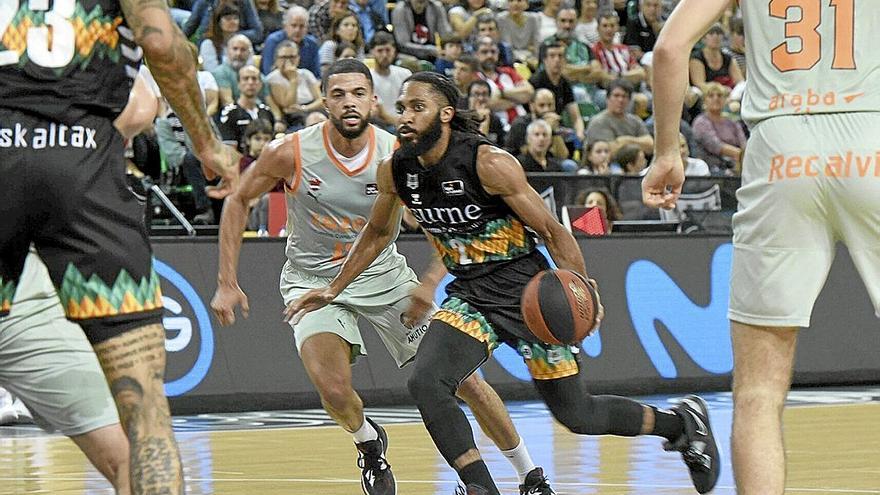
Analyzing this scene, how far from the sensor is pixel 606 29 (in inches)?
840

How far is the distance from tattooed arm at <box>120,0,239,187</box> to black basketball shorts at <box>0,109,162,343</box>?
24 centimetres

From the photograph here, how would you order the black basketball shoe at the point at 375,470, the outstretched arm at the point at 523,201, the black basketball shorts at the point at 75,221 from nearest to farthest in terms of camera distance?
the black basketball shorts at the point at 75,221 → the outstretched arm at the point at 523,201 → the black basketball shoe at the point at 375,470

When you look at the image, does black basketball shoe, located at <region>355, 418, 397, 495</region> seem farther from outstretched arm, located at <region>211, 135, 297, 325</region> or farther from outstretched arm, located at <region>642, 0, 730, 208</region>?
outstretched arm, located at <region>642, 0, 730, 208</region>

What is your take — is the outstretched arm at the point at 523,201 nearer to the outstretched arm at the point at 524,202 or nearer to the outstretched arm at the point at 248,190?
the outstretched arm at the point at 524,202

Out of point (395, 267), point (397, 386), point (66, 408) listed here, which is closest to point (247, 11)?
point (397, 386)

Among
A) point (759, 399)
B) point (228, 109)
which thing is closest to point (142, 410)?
point (759, 399)

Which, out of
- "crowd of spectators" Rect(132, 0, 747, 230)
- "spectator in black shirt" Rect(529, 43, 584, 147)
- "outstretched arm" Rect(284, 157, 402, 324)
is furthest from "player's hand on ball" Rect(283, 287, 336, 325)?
"spectator in black shirt" Rect(529, 43, 584, 147)

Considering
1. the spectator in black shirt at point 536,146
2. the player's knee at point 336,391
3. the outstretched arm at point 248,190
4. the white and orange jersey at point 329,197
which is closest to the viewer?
the player's knee at point 336,391

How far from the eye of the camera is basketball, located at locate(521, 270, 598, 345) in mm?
7215

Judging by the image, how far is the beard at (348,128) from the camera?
28.2 feet

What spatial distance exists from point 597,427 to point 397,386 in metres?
5.60

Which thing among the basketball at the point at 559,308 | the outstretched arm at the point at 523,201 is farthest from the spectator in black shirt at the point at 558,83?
the basketball at the point at 559,308

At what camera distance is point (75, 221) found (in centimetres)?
430

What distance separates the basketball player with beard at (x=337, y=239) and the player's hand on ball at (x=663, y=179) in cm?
333
